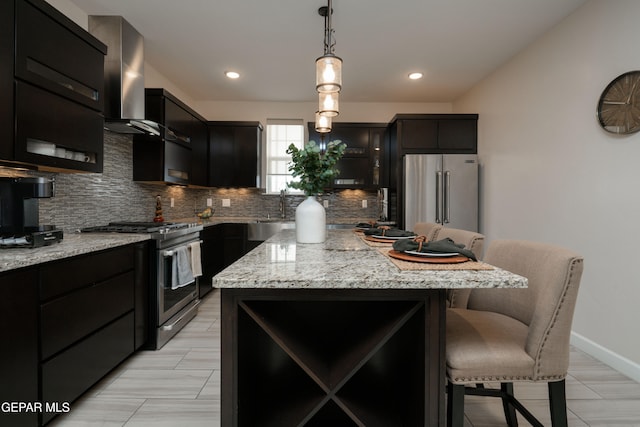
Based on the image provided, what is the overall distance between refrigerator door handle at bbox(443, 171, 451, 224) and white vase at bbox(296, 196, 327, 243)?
8.20 ft

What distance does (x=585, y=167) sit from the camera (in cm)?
252

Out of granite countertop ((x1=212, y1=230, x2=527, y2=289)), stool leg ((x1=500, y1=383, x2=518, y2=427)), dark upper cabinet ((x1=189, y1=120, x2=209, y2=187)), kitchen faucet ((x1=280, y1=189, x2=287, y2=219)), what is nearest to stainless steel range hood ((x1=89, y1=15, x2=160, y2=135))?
dark upper cabinet ((x1=189, y1=120, x2=209, y2=187))

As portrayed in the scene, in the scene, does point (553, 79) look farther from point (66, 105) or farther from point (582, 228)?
point (66, 105)

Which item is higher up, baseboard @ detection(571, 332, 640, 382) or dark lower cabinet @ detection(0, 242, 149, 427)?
dark lower cabinet @ detection(0, 242, 149, 427)

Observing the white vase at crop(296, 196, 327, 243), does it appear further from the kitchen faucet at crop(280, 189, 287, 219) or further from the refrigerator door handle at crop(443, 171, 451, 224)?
the kitchen faucet at crop(280, 189, 287, 219)

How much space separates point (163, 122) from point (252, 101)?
197 cm

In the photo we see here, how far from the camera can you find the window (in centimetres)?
501

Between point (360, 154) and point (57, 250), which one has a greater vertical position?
point (360, 154)

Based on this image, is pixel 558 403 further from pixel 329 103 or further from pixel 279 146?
pixel 279 146

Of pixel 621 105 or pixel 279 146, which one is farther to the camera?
pixel 279 146

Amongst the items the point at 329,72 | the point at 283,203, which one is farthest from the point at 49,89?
the point at 283,203

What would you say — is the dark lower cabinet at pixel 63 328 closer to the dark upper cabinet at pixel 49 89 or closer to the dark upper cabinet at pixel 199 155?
the dark upper cabinet at pixel 49 89

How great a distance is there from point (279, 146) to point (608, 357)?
4.34 meters

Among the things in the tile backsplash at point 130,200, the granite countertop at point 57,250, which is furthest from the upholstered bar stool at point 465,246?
the tile backsplash at point 130,200
